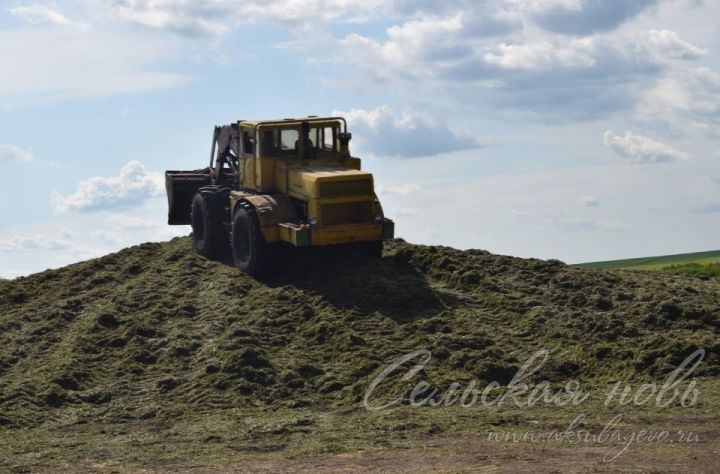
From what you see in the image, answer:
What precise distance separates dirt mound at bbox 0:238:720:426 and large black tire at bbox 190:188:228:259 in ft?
1.17

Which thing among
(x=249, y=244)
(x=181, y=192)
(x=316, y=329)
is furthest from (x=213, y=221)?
(x=316, y=329)

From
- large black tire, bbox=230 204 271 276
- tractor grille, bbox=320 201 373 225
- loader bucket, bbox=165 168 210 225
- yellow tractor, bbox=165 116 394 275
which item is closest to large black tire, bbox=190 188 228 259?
yellow tractor, bbox=165 116 394 275

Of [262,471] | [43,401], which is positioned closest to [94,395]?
[43,401]

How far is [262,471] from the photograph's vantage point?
1188cm

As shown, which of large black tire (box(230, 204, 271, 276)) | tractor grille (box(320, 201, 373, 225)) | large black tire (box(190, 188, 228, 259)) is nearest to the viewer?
tractor grille (box(320, 201, 373, 225))

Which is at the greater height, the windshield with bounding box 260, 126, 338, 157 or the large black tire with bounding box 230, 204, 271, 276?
the windshield with bounding box 260, 126, 338, 157

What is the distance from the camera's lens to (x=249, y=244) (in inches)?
828

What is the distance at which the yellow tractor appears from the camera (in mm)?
20000

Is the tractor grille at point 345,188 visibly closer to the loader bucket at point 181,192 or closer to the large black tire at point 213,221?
the large black tire at point 213,221

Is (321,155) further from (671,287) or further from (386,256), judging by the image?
(671,287)

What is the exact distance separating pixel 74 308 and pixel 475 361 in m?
7.73

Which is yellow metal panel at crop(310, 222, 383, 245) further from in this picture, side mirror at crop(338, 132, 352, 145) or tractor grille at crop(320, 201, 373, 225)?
side mirror at crop(338, 132, 352, 145)

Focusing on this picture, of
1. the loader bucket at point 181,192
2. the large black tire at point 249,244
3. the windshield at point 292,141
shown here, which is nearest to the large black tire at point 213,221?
the large black tire at point 249,244

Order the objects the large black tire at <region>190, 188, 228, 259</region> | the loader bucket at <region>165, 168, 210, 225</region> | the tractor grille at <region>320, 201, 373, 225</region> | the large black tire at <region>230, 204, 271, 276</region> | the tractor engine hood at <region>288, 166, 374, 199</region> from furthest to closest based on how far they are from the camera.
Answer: the loader bucket at <region>165, 168, 210, 225</region> → the large black tire at <region>190, 188, 228, 259</region> → the large black tire at <region>230, 204, 271, 276</region> → the tractor grille at <region>320, 201, 373, 225</region> → the tractor engine hood at <region>288, 166, 374, 199</region>
